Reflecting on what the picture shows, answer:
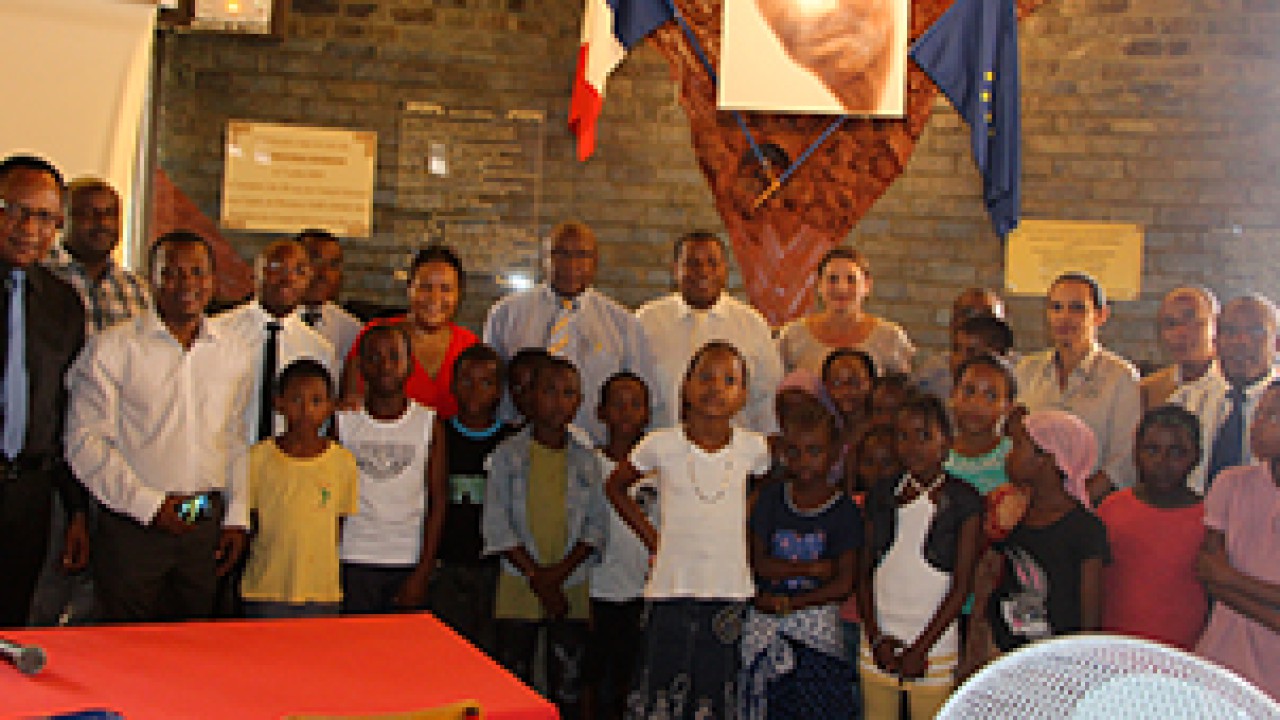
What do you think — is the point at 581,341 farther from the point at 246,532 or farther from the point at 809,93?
the point at 809,93

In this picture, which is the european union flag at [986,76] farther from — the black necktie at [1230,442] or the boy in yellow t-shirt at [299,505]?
the boy in yellow t-shirt at [299,505]

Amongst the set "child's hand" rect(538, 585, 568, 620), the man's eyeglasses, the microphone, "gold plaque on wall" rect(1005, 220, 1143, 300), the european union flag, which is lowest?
"child's hand" rect(538, 585, 568, 620)

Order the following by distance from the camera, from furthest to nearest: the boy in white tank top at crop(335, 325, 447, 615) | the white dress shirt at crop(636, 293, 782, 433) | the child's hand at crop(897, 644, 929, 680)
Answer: the white dress shirt at crop(636, 293, 782, 433)
the boy in white tank top at crop(335, 325, 447, 615)
the child's hand at crop(897, 644, 929, 680)

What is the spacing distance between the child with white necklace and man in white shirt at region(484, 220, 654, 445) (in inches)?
50.4

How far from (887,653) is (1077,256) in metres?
3.89

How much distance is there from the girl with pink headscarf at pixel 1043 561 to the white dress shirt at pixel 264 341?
2.23 meters

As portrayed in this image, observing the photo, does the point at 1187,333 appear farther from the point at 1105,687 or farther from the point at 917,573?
the point at 1105,687

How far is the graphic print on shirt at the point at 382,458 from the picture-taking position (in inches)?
147

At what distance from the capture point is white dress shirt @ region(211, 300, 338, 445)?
4.02 meters

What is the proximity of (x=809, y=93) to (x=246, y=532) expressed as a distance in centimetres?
411

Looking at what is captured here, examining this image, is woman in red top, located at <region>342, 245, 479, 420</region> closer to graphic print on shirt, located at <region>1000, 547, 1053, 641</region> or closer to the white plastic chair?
graphic print on shirt, located at <region>1000, 547, 1053, 641</region>

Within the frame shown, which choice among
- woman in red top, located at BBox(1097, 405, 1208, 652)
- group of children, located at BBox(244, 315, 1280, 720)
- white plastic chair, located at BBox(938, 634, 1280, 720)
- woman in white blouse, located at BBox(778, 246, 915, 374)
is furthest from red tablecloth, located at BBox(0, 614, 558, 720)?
woman in white blouse, located at BBox(778, 246, 915, 374)

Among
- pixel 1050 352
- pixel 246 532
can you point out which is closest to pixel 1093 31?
pixel 1050 352

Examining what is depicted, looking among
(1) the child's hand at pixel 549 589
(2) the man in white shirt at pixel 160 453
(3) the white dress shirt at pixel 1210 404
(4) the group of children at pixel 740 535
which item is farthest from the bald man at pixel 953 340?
(2) the man in white shirt at pixel 160 453
